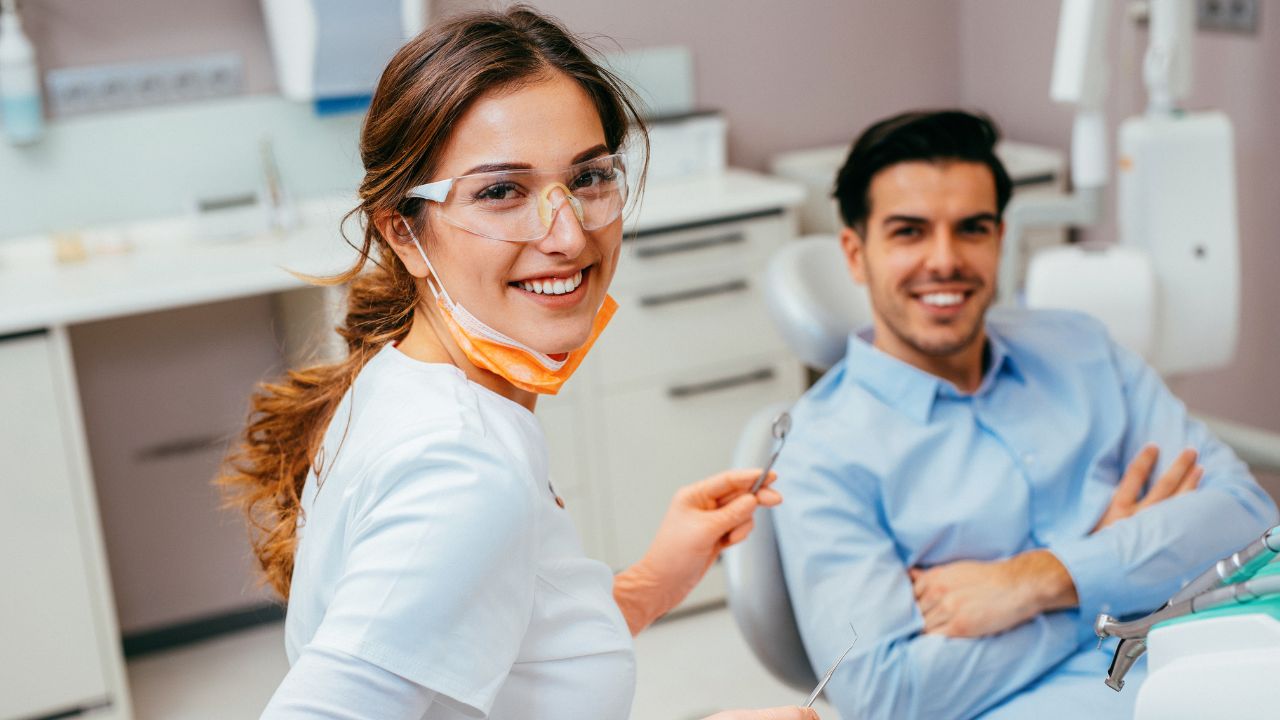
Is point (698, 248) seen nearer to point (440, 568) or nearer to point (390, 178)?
point (390, 178)

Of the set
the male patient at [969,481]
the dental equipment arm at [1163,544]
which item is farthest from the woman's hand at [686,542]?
the dental equipment arm at [1163,544]

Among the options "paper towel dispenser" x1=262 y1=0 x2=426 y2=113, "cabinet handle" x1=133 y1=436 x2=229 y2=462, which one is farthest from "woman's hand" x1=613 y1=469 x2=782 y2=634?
"cabinet handle" x1=133 y1=436 x2=229 y2=462

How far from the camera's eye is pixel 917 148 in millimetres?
1729

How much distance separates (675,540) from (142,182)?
210 centimetres

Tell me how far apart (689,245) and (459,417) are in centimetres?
195

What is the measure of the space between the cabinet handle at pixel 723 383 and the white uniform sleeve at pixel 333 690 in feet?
6.78

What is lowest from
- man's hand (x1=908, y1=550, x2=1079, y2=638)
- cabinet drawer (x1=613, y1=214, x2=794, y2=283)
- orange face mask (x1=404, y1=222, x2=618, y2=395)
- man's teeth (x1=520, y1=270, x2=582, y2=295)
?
man's hand (x1=908, y1=550, x2=1079, y2=638)

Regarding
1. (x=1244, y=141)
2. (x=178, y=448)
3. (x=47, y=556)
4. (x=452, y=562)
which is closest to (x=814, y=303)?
(x=452, y=562)

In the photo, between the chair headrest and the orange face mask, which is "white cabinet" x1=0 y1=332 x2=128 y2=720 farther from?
the orange face mask

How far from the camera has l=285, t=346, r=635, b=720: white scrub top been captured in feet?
2.75

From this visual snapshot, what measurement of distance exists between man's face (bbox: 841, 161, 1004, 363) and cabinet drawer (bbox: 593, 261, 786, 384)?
1.06 meters

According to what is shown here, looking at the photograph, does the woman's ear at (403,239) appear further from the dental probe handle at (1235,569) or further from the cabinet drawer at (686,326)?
the cabinet drawer at (686,326)

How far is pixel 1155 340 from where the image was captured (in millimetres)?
2068

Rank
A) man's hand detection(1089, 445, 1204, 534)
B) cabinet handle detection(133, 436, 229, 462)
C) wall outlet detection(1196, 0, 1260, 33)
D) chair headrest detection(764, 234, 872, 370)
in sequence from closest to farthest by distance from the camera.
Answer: man's hand detection(1089, 445, 1204, 534) < chair headrest detection(764, 234, 872, 370) < wall outlet detection(1196, 0, 1260, 33) < cabinet handle detection(133, 436, 229, 462)
